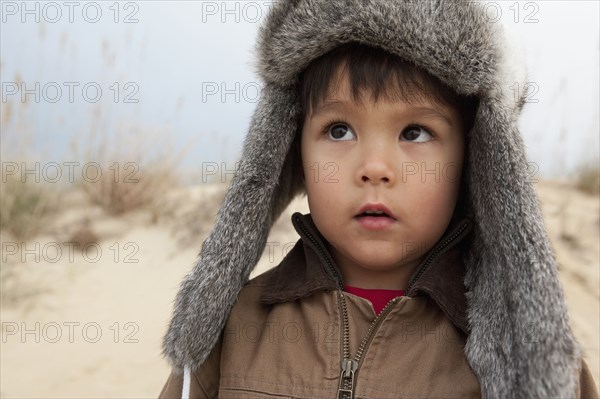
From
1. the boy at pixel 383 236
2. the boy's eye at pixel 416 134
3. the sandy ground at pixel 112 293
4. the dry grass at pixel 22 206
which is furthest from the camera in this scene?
the dry grass at pixel 22 206

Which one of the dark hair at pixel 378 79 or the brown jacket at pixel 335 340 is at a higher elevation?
the dark hair at pixel 378 79

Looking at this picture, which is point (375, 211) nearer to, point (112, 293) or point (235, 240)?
point (235, 240)

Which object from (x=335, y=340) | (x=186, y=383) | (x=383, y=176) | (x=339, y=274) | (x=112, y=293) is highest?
(x=383, y=176)

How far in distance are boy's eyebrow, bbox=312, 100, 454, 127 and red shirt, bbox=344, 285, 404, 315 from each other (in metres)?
0.50

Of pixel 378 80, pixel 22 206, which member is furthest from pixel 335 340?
pixel 22 206

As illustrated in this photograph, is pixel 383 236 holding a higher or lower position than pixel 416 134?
lower

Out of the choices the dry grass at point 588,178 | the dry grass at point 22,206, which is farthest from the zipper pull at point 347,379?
the dry grass at point 588,178

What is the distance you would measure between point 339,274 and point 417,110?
1.66 ft

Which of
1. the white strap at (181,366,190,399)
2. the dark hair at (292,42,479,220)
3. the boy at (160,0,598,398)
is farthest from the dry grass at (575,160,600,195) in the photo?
the white strap at (181,366,190,399)

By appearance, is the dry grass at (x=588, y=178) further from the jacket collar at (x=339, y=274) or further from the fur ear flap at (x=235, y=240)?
the fur ear flap at (x=235, y=240)

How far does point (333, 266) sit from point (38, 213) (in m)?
4.13

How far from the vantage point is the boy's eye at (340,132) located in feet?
5.37

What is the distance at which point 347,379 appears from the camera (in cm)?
152

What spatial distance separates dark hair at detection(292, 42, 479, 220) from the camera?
5.19ft
